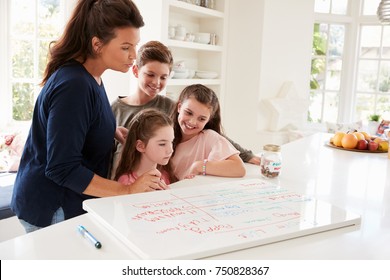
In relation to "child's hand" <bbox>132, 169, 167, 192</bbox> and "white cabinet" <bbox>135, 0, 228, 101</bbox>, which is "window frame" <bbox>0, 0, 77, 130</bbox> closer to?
"white cabinet" <bbox>135, 0, 228, 101</bbox>

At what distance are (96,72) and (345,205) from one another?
900 mm

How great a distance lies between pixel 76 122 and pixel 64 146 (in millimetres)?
77

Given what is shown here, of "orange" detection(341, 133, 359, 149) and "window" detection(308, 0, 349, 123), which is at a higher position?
"window" detection(308, 0, 349, 123)

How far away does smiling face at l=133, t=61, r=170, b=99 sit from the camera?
2.03 m

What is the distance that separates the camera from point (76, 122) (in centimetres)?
130

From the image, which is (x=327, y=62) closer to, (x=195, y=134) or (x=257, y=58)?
(x=257, y=58)

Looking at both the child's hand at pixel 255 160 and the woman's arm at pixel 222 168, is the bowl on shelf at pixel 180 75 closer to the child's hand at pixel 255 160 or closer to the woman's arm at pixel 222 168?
the child's hand at pixel 255 160

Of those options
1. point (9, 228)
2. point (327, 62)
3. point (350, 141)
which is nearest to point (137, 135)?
point (350, 141)

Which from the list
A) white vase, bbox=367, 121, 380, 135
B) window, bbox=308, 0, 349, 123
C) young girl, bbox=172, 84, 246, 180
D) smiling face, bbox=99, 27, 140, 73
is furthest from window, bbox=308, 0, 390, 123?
smiling face, bbox=99, 27, 140, 73

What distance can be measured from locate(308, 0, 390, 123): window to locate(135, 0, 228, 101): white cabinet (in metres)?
1.33

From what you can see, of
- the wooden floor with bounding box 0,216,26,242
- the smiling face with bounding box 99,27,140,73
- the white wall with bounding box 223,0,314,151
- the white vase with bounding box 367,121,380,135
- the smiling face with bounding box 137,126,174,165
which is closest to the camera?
the smiling face with bounding box 99,27,140,73

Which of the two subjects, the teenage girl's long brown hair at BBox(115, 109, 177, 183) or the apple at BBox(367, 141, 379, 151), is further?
the apple at BBox(367, 141, 379, 151)
